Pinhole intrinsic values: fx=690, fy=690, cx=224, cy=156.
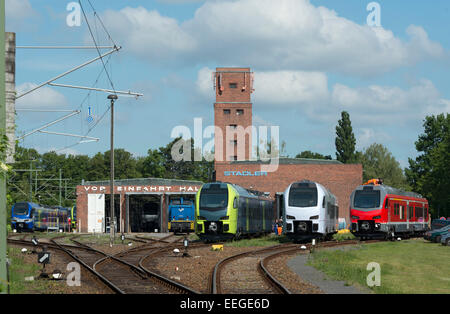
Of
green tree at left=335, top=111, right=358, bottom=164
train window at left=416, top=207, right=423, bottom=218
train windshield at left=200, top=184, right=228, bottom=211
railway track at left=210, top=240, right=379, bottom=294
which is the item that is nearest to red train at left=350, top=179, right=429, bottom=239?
train windshield at left=200, top=184, right=228, bottom=211

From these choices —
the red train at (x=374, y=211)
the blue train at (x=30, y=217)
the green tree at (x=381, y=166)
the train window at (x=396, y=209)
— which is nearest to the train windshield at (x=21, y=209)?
the blue train at (x=30, y=217)

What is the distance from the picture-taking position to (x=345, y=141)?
105 meters

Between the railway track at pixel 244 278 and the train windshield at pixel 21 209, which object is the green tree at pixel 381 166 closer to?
the train windshield at pixel 21 209

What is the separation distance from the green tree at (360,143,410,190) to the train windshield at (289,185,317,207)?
89779 millimetres

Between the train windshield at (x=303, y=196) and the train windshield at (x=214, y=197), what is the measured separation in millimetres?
3606

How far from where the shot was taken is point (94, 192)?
70.2 metres

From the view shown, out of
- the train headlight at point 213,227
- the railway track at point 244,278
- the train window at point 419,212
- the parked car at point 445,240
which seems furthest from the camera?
the train window at point 419,212

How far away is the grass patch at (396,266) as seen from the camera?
18934 mm

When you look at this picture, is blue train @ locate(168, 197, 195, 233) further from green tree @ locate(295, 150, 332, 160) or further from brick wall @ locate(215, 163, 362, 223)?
green tree @ locate(295, 150, 332, 160)

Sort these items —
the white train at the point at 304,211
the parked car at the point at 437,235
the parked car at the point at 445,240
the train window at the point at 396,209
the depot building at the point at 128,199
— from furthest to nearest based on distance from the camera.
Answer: the depot building at the point at 128,199, the train window at the point at 396,209, the parked car at the point at 437,235, the parked car at the point at 445,240, the white train at the point at 304,211

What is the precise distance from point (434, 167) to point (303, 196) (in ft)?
178

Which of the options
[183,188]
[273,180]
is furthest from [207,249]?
[273,180]

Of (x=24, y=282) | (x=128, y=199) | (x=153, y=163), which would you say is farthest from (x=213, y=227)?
(x=153, y=163)
